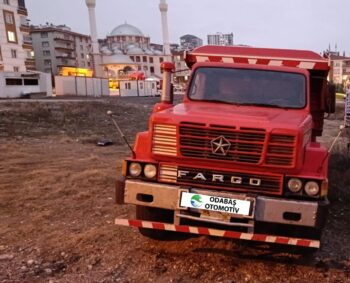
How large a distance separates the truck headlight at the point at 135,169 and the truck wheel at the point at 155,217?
0.49m

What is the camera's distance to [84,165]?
10195 millimetres

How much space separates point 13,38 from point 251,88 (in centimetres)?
5371

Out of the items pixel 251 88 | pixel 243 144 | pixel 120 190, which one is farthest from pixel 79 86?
pixel 243 144

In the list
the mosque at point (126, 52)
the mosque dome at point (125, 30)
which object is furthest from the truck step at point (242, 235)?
the mosque dome at point (125, 30)

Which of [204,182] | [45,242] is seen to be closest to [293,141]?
[204,182]

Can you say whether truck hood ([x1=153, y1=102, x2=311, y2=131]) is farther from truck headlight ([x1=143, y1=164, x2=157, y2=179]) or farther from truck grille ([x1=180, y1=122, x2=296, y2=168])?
truck headlight ([x1=143, y1=164, x2=157, y2=179])

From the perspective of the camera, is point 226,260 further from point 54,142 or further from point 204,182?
point 54,142

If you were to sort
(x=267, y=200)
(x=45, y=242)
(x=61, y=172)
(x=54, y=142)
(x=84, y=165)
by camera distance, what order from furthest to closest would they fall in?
(x=54, y=142), (x=84, y=165), (x=61, y=172), (x=45, y=242), (x=267, y=200)

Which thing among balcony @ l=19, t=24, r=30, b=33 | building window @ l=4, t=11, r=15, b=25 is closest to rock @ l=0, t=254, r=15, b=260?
building window @ l=4, t=11, r=15, b=25

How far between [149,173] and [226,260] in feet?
4.57

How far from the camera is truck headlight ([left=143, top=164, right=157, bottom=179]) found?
16.0 ft

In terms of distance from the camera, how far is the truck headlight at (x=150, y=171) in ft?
16.0

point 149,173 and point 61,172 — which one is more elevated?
point 149,173

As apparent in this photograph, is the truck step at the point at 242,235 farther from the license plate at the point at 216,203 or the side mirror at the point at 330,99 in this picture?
the side mirror at the point at 330,99
